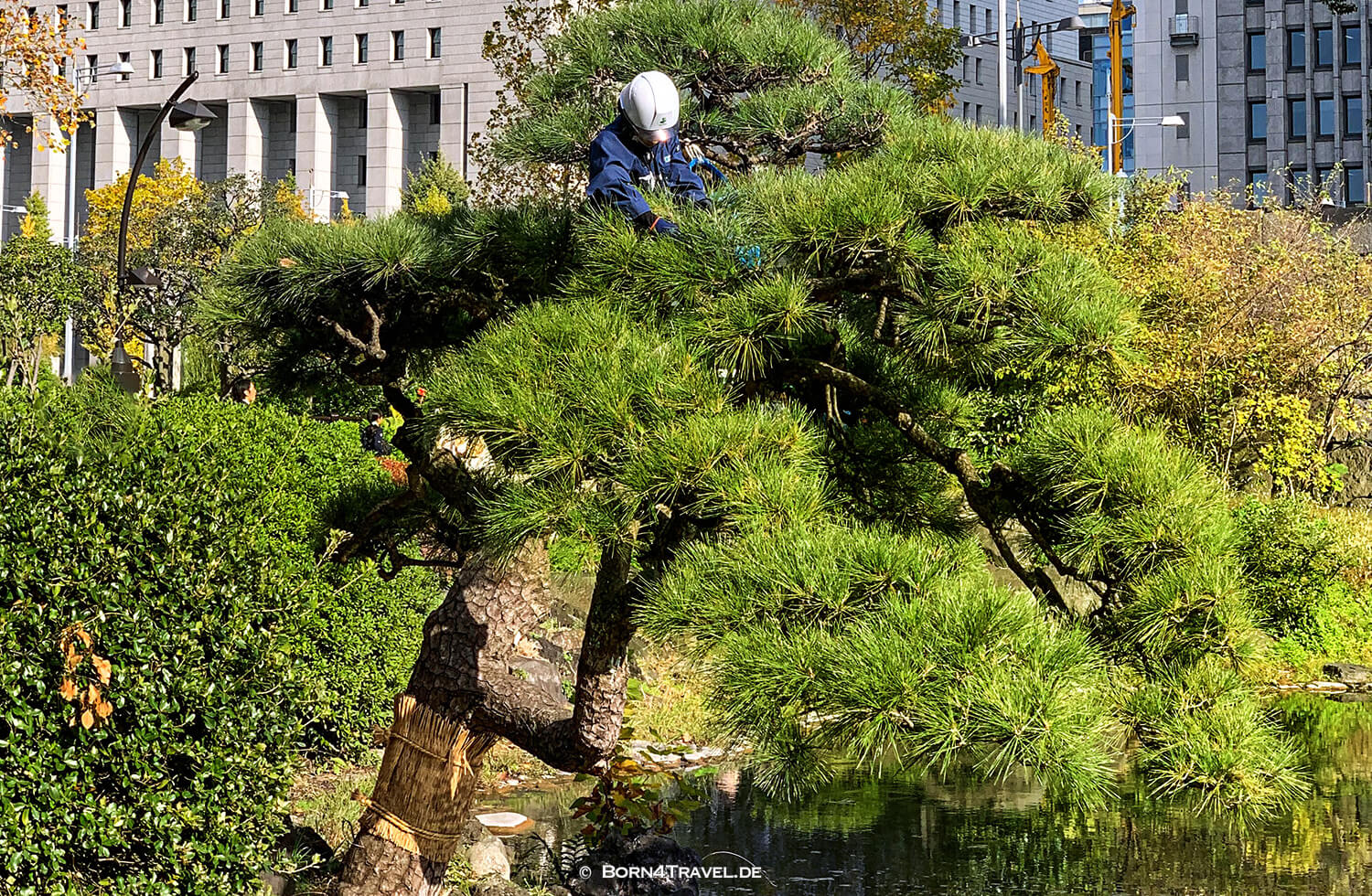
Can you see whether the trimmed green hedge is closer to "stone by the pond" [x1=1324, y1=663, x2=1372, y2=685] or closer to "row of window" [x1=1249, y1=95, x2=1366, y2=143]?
"stone by the pond" [x1=1324, y1=663, x2=1372, y2=685]

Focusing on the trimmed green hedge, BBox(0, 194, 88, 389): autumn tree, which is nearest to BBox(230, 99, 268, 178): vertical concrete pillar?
BBox(0, 194, 88, 389): autumn tree

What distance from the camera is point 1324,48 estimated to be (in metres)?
53.7

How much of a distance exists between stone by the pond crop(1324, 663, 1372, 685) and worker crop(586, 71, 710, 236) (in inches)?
549

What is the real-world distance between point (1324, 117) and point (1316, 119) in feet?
1.32

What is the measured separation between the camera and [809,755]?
267 centimetres

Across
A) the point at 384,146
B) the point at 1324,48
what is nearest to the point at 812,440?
the point at 1324,48

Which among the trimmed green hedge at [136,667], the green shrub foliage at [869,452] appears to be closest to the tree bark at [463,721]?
the trimmed green hedge at [136,667]

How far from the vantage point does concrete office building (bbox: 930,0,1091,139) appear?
7344 centimetres

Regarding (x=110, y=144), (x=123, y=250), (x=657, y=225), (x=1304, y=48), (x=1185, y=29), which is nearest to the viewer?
(x=657, y=225)

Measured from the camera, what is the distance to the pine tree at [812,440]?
2561 millimetres

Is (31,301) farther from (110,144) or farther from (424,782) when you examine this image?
(110,144)

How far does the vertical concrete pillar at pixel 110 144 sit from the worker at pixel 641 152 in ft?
245

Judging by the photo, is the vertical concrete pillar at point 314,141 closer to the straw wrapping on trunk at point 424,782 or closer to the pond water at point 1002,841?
the pond water at point 1002,841

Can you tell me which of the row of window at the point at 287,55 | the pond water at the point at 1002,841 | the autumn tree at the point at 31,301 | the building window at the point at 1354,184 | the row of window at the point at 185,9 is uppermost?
the row of window at the point at 185,9
